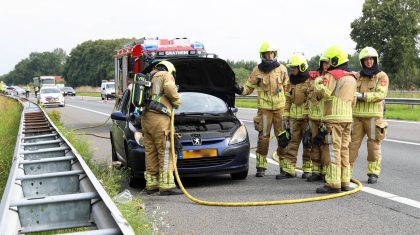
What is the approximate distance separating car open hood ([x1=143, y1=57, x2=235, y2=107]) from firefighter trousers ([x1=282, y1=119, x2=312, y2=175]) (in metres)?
1.24

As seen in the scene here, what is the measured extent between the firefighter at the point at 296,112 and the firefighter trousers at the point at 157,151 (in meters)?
1.84

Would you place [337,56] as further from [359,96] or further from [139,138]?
[139,138]

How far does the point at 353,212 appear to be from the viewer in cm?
596

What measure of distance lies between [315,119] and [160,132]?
2.15 m

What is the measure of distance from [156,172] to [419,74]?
2834 inches

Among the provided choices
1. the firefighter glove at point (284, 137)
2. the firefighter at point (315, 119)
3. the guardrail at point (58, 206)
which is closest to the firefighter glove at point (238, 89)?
the firefighter glove at point (284, 137)

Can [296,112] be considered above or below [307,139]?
above

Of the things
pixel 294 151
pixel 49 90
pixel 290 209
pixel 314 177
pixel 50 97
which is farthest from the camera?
pixel 49 90

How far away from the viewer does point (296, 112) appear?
824cm

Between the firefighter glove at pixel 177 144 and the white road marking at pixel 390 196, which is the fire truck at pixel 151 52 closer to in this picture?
the firefighter glove at pixel 177 144

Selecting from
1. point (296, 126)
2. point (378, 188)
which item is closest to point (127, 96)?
point (296, 126)

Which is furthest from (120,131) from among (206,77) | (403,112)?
(403,112)

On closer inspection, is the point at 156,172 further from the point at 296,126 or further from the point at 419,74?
the point at 419,74

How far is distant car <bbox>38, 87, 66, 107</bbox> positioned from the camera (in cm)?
3753
